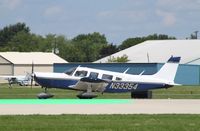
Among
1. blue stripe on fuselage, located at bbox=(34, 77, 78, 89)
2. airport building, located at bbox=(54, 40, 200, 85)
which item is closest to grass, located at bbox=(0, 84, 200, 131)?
blue stripe on fuselage, located at bbox=(34, 77, 78, 89)

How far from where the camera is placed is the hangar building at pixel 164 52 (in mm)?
106231

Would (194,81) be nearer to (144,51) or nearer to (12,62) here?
(144,51)

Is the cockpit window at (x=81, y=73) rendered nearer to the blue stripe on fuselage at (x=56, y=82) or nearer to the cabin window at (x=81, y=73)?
the cabin window at (x=81, y=73)

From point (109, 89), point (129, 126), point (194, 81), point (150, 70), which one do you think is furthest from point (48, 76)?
point (194, 81)

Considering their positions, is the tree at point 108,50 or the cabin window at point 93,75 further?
the tree at point 108,50

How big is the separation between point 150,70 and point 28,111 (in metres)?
62.1

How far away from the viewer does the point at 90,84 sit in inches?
1507

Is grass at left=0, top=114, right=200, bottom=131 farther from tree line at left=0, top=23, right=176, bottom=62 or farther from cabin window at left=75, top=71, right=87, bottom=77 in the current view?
tree line at left=0, top=23, right=176, bottom=62

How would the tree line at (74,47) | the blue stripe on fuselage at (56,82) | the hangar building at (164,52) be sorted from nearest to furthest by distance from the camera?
1. the blue stripe on fuselage at (56,82)
2. the hangar building at (164,52)
3. the tree line at (74,47)

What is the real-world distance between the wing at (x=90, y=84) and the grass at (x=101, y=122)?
17827 mm

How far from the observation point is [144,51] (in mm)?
116750

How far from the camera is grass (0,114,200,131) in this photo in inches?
648

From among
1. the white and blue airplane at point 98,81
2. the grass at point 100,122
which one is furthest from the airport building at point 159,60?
the grass at point 100,122

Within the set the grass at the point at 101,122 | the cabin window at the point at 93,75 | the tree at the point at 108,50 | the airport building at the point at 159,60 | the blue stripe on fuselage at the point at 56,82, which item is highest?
the tree at the point at 108,50
